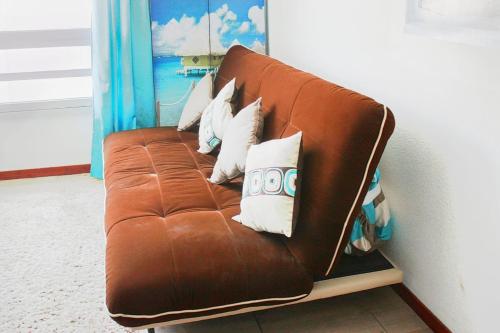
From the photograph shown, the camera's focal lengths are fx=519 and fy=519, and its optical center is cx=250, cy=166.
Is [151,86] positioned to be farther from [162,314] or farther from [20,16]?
[162,314]

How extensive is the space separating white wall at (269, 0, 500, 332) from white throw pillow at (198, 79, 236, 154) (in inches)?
22.6

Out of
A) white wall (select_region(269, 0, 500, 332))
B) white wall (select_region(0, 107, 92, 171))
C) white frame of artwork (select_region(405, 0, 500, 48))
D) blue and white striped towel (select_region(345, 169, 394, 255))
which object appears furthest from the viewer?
white wall (select_region(0, 107, 92, 171))

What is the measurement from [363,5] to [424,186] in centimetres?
84

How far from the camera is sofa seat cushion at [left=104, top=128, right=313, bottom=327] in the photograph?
160 centimetres

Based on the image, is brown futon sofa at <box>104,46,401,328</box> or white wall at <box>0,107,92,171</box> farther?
white wall at <box>0,107,92,171</box>

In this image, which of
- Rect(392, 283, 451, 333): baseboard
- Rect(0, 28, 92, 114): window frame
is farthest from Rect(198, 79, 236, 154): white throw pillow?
Rect(0, 28, 92, 114): window frame

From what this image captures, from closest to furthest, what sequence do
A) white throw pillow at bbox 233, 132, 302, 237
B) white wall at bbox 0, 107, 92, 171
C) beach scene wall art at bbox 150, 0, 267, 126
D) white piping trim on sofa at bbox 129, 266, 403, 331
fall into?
white throw pillow at bbox 233, 132, 302, 237, white piping trim on sofa at bbox 129, 266, 403, 331, beach scene wall art at bbox 150, 0, 267, 126, white wall at bbox 0, 107, 92, 171

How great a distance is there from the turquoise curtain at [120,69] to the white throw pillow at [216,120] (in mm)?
816

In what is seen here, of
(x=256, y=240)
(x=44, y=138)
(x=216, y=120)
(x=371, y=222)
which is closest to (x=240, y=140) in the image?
(x=216, y=120)

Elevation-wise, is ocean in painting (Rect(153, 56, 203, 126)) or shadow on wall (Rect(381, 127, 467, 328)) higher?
ocean in painting (Rect(153, 56, 203, 126))

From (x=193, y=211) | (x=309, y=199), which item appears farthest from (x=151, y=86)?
(x=309, y=199)

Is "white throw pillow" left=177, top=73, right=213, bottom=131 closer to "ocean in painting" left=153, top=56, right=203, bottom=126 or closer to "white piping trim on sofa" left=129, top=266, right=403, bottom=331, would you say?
"ocean in painting" left=153, top=56, right=203, bottom=126

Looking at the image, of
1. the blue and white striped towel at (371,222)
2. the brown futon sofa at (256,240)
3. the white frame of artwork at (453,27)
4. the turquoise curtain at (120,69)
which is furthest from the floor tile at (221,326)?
the turquoise curtain at (120,69)

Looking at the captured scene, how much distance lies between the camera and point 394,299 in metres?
2.11
